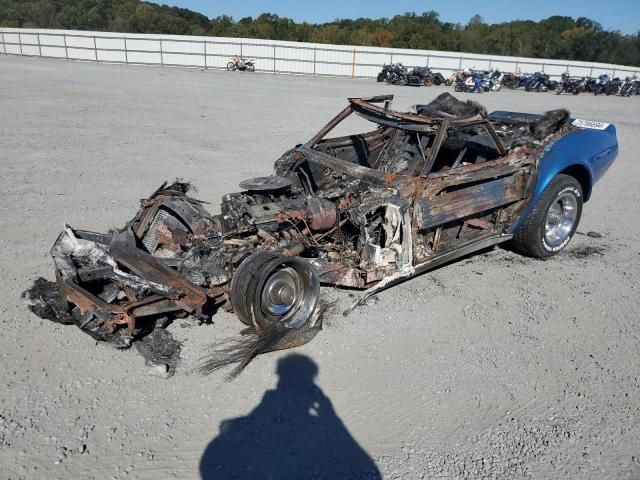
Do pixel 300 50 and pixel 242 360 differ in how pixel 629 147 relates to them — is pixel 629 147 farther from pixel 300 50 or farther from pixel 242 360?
pixel 300 50

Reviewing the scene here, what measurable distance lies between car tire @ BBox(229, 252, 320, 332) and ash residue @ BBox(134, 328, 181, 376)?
55 centimetres

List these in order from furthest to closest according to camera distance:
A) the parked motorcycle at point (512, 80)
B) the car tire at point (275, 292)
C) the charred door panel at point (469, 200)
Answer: the parked motorcycle at point (512, 80)
the charred door panel at point (469, 200)
the car tire at point (275, 292)

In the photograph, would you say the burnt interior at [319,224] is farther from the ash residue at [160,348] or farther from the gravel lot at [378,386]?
the gravel lot at [378,386]

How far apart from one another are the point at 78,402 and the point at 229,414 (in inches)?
38.3

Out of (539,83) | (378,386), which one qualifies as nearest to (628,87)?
(539,83)

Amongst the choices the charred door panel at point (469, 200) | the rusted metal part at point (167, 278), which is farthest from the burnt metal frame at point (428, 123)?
the rusted metal part at point (167, 278)

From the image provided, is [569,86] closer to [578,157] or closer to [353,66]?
[353,66]

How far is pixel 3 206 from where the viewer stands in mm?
6551

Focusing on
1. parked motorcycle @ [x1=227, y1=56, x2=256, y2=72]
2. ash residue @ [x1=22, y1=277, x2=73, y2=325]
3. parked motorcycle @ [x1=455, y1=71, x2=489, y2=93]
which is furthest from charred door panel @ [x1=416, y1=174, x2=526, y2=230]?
parked motorcycle @ [x1=227, y1=56, x2=256, y2=72]

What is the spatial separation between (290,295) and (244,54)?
109ft

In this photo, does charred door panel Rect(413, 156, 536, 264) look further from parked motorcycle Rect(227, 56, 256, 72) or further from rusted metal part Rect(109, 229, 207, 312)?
parked motorcycle Rect(227, 56, 256, 72)

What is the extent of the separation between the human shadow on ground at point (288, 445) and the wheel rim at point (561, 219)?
3.86 meters

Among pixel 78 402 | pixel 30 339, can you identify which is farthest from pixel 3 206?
pixel 78 402

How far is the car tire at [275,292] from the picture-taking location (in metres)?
3.76
